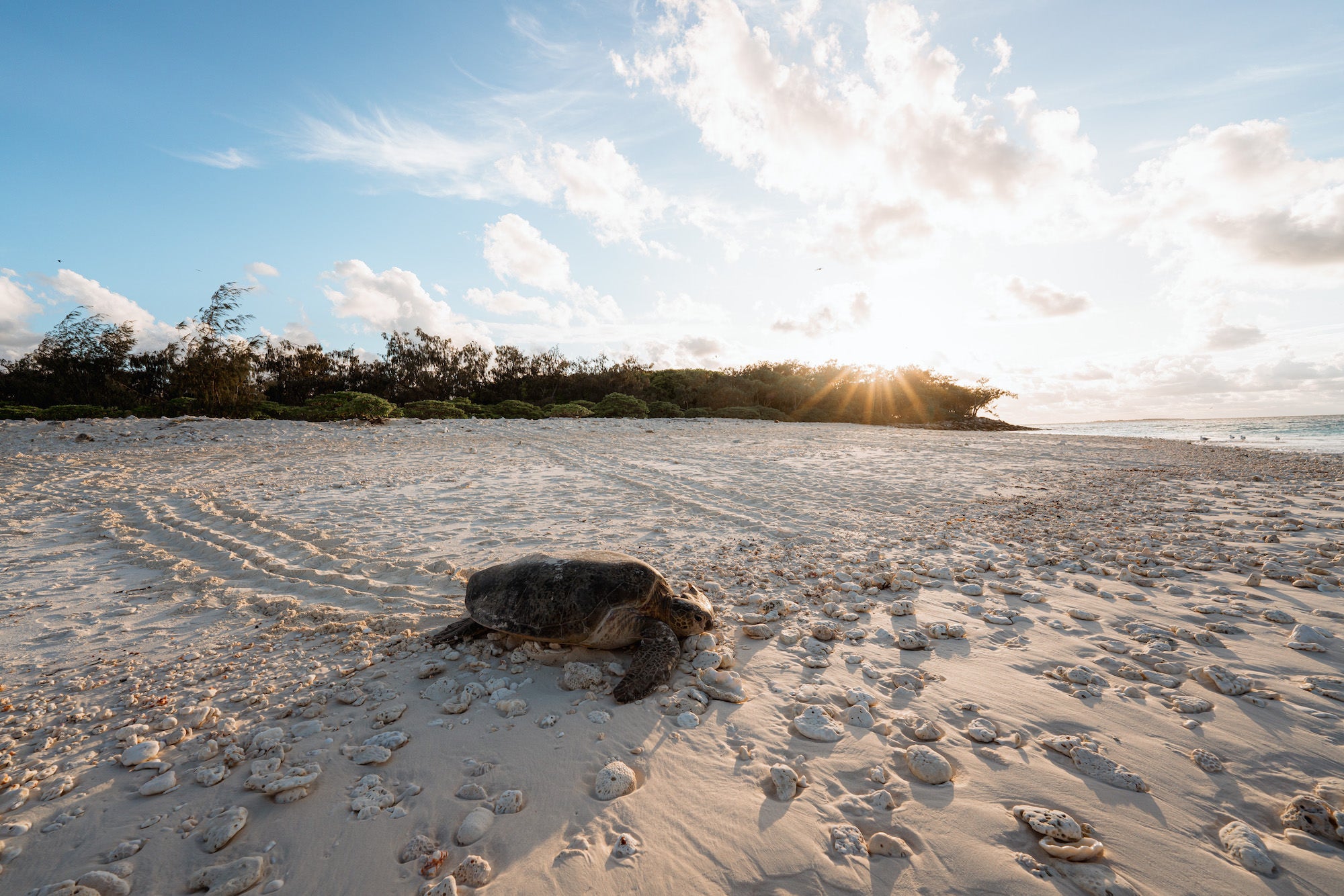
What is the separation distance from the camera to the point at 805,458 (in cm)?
1491

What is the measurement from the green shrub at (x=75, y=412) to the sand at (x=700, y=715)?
18.5m

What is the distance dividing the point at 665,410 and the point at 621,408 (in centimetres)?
384

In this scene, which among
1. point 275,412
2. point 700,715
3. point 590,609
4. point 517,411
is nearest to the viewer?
point 700,715

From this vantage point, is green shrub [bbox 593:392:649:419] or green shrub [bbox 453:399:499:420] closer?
green shrub [bbox 453:399:499:420]

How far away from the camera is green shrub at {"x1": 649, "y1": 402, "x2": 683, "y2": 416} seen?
109ft

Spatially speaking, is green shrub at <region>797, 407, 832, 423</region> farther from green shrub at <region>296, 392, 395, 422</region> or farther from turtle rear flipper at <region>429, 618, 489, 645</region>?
turtle rear flipper at <region>429, 618, 489, 645</region>

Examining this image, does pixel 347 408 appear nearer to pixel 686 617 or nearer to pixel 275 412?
pixel 275 412

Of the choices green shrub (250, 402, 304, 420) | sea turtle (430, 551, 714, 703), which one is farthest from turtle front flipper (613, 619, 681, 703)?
green shrub (250, 402, 304, 420)

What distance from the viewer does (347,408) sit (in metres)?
21.2

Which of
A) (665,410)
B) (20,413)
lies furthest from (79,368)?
(665,410)

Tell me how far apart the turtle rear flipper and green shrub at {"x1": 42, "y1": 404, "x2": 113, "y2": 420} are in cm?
2551

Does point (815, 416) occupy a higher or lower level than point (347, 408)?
higher

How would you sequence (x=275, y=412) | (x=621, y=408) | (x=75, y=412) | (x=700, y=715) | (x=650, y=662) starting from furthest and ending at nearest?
(x=621, y=408), (x=275, y=412), (x=75, y=412), (x=650, y=662), (x=700, y=715)

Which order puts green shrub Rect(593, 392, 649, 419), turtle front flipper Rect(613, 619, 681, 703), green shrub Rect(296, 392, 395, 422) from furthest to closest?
green shrub Rect(593, 392, 649, 419)
green shrub Rect(296, 392, 395, 422)
turtle front flipper Rect(613, 619, 681, 703)
